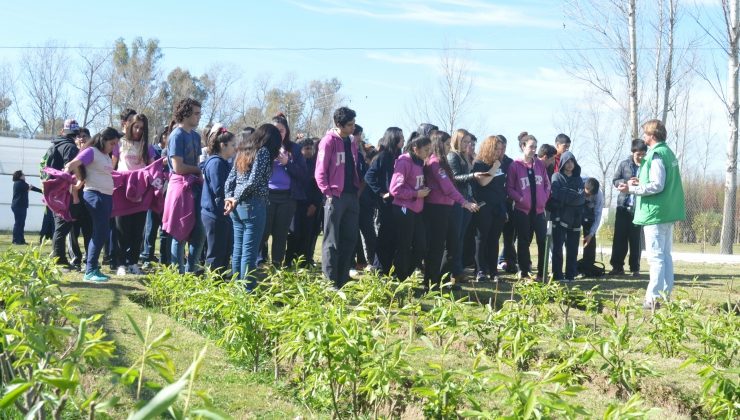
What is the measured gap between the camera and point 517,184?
1164cm

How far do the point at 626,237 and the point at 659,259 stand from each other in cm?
426

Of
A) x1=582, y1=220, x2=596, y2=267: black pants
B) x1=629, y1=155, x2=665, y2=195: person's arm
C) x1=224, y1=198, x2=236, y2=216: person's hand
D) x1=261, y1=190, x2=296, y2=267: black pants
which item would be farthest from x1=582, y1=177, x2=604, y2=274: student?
x1=224, y1=198, x2=236, y2=216: person's hand

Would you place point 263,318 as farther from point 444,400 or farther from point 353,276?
point 353,276

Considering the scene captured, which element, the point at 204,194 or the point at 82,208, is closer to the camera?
the point at 204,194

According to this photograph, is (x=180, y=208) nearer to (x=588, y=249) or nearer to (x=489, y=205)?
(x=489, y=205)

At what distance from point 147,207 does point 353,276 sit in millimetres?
2648

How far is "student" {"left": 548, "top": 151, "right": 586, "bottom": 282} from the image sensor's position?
11867 mm

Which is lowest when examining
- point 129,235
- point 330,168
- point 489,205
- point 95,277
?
point 95,277

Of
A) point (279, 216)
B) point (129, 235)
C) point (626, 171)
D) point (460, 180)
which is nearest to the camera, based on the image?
point (279, 216)

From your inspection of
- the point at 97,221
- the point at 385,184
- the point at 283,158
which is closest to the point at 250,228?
the point at 97,221

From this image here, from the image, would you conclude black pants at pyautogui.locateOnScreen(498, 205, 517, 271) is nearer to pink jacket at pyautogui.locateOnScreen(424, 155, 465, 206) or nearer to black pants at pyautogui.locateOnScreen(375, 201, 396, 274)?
black pants at pyautogui.locateOnScreen(375, 201, 396, 274)

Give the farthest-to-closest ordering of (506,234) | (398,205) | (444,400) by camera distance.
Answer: (506,234)
(398,205)
(444,400)

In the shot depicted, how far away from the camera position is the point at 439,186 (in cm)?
972

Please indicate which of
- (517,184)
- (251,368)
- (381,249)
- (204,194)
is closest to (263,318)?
(251,368)
